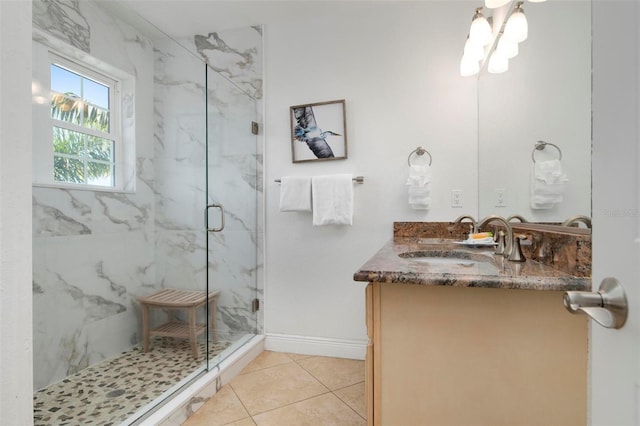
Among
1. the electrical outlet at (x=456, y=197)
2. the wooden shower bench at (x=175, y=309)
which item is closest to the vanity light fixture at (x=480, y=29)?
the electrical outlet at (x=456, y=197)

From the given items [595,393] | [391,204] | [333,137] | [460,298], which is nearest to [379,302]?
[460,298]

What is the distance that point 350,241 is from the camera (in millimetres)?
2258

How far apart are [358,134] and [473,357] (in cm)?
160

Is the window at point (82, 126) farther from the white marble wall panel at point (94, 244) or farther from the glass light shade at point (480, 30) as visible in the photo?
the glass light shade at point (480, 30)

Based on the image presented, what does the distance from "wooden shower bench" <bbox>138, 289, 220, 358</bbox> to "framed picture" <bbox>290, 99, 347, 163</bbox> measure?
112 centimetres

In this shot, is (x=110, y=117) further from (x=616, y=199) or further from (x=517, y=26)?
(x=616, y=199)

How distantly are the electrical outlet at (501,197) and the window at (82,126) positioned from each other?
2183mm

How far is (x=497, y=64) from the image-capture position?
1.66 meters

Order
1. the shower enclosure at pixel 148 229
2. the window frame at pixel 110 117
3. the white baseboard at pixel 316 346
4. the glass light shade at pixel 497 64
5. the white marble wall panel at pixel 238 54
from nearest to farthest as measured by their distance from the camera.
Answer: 1. the glass light shade at pixel 497 64
2. the shower enclosure at pixel 148 229
3. the window frame at pixel 110 117
4. the white baseboard at pixel 316 346
5. the white marble wall panel at pixel 238 54

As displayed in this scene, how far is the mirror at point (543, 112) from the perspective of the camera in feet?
3.26

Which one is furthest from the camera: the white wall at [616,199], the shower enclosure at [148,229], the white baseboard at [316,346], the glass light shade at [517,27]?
the white baseboard at [316,346]

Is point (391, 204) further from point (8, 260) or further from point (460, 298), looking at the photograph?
point (8, 260)

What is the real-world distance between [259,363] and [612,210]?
2.16 meters

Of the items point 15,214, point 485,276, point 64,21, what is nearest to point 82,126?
point 64,21
